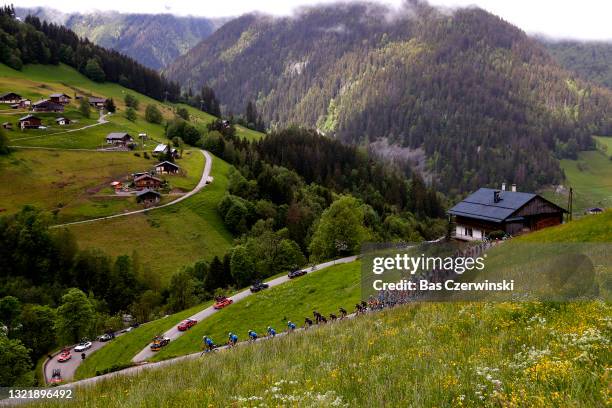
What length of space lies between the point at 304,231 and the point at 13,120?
11494 centimetres

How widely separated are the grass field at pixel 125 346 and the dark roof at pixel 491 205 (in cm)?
4619

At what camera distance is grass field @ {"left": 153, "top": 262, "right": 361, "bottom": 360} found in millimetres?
50375

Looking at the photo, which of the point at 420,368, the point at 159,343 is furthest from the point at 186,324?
the point at 420,368

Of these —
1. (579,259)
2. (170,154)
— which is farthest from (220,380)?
(170,154)

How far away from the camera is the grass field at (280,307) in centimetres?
5038

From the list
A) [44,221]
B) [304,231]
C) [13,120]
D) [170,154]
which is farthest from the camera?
[13,120]

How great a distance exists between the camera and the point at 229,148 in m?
175

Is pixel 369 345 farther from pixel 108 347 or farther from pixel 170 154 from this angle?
pixel 170 154

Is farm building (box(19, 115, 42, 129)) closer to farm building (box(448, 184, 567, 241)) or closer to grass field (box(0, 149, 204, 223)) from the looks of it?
grass field (box(0, 149, 204, 223))

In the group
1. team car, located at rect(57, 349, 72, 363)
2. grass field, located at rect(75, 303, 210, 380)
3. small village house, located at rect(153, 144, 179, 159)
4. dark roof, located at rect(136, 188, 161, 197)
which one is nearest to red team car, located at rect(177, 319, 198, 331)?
grass field, located at rect(75, 303, 210, 380)

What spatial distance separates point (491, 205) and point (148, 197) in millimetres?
86448

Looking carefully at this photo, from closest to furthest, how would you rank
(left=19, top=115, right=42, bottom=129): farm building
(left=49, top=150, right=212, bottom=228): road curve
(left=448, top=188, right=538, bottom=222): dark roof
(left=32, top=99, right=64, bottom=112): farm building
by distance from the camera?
(left=448, top=188, right=538, bottom=222): dark roof → (left=49, top=150, right=212, bottom=228): road curve → (left=19, top=115, right=42, bottom=129): farm building → (left=32, top=99, right=64, bottom=112): farm building

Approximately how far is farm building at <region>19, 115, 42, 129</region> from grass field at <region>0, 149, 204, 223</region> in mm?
24047

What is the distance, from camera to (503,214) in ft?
233
